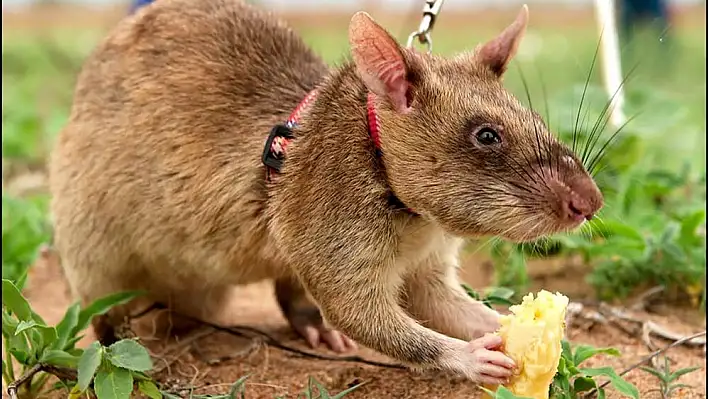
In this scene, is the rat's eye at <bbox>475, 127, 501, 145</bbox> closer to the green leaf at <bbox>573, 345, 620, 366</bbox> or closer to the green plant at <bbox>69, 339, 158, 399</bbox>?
the green leaf at <bbox>573, 345, 620, 366</bbox>

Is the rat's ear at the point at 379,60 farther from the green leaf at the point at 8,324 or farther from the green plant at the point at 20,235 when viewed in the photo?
the green plant at the point at 20,235

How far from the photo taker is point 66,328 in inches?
140

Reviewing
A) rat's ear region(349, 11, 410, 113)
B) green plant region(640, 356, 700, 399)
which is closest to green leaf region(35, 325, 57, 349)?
rat's ear region(349, 11, 410, 113)

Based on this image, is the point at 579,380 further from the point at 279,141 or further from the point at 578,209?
the point at 279,141

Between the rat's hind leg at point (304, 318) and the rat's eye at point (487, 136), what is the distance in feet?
4.68

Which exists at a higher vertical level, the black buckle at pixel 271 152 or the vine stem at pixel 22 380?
the black buckle at pixel 271 152

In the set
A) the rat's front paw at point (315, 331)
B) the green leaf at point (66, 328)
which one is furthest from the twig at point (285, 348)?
the green leaf at point (66, 328)

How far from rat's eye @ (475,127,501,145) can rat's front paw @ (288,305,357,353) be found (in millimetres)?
1430

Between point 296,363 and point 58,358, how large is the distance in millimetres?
1053

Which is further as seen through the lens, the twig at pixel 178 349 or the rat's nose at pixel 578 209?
the twig at pixel 178 349

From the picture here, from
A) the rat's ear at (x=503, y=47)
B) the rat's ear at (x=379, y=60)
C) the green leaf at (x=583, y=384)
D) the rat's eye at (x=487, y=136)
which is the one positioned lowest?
the green leaf at (x=583, y=384)

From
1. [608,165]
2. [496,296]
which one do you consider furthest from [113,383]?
[608,165]

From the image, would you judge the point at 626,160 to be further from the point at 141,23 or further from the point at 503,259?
the point at 141,23

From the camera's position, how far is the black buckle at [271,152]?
3689 mm
